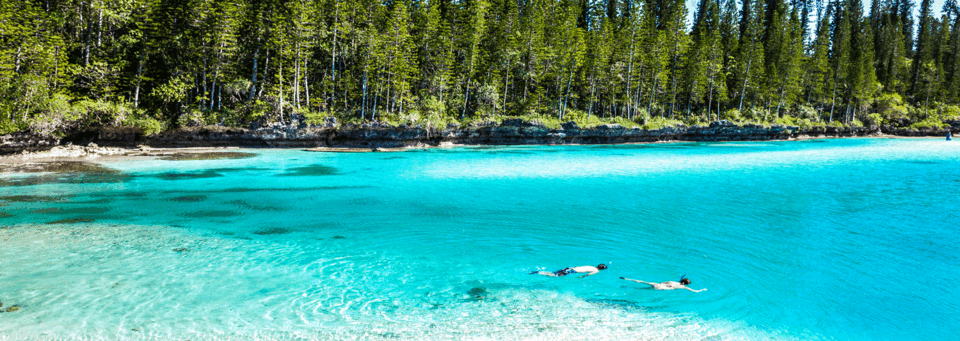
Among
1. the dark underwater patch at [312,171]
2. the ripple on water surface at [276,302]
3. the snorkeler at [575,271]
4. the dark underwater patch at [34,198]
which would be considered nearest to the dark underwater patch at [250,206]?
the ripple on water surface at [276,302]

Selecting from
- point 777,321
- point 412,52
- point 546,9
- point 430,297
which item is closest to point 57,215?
point 430,297

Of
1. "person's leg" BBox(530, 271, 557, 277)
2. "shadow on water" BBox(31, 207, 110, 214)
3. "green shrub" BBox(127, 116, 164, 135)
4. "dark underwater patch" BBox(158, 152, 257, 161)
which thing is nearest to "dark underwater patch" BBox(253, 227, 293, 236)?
"shadow on water" BBox(31, 207, 110, 214)

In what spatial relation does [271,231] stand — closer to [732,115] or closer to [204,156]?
[204,156]

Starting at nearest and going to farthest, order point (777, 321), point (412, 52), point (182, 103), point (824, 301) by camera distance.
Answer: point (777, 321) < point (824, 301) < point (182, 103) < point (412, 52)

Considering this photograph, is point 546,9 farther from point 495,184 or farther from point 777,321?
point 777,321

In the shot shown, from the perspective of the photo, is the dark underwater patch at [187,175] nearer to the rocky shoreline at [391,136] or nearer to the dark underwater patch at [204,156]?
the dark underwater patch at [204,156]

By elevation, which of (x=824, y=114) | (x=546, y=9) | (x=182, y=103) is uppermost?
(x=546, y=9)

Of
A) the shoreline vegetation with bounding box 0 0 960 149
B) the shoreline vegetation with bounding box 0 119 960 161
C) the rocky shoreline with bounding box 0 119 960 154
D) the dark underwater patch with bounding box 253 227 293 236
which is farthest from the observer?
the shoreline vegetation with bounding box 0 0 960 149

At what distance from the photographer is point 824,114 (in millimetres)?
60312

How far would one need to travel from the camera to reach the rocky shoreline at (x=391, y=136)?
30734mm

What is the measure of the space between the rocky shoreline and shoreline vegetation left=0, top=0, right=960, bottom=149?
0.13 m

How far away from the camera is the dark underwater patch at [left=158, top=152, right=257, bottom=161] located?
25.6 metres

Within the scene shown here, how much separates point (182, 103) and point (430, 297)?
37.1 metres

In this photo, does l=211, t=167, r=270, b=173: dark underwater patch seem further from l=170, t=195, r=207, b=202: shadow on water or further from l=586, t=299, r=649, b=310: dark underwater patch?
l=586, t=299, r=649, b=310: dark underwater patch
